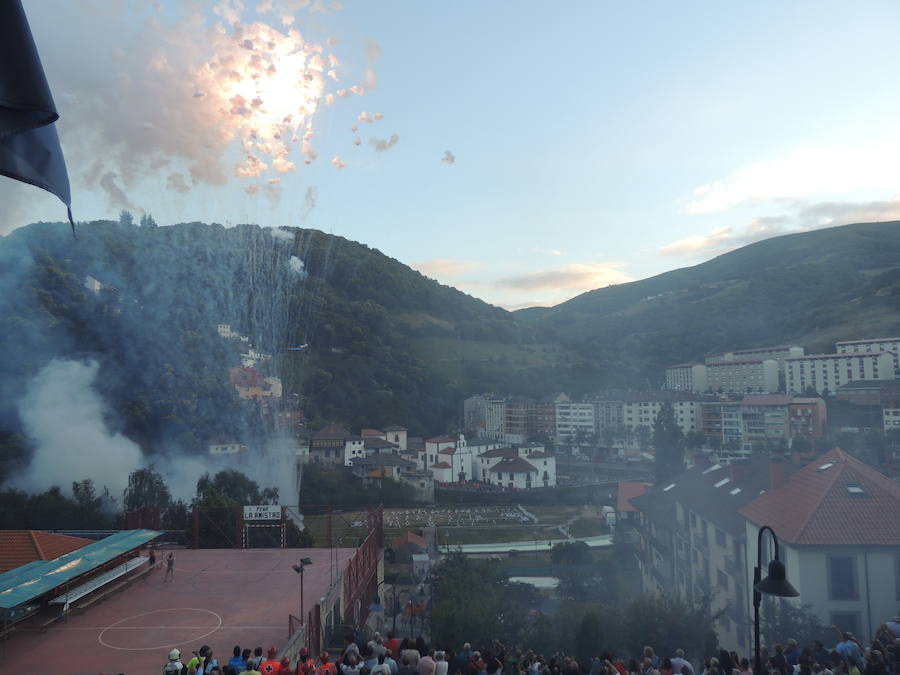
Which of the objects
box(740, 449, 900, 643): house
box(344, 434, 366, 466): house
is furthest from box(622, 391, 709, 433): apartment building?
box(740, 449, 900, 643): house

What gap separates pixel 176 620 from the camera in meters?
10.1

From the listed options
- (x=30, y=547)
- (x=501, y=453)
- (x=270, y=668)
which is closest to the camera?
(x=270, y=668)

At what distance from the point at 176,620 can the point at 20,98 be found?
1045 cm

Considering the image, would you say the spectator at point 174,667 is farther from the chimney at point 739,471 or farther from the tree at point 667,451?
the tree at point 667,451

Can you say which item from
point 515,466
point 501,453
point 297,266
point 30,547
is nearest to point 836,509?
point 30,547

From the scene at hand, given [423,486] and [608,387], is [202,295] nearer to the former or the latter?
[423,486]

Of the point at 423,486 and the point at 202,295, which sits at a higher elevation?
the point at 202,295

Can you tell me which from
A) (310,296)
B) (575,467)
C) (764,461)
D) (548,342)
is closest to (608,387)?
(548,342)

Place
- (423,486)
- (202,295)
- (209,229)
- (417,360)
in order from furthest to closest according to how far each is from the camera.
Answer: (417,360)
(209,229)
(202,295)
(423,486)

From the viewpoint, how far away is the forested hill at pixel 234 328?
33.9 meters

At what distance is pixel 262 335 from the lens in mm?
52969

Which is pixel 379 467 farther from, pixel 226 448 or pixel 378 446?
pixel 226 448

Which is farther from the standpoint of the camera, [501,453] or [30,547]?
[501,453]

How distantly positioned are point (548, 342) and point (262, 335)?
4180 centimetres
